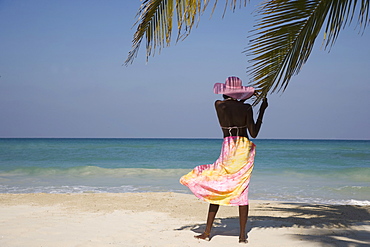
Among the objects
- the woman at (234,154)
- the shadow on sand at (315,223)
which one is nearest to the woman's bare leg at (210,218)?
the woman at (234,154)

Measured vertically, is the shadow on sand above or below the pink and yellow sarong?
below

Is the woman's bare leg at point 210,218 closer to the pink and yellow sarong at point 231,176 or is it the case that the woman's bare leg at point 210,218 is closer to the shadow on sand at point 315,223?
the pink and yellow sarong at point 231,176

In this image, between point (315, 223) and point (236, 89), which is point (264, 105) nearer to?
point (236, 89)

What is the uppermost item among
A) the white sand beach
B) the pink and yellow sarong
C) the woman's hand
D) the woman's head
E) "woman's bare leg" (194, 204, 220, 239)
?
the woman's head

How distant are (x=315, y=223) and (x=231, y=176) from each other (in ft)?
6.03

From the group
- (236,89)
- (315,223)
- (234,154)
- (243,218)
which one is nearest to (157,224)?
(243,218)

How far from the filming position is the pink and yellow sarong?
423cm

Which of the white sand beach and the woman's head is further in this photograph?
the white sand beach

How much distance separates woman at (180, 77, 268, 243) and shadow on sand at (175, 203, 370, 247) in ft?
1.98

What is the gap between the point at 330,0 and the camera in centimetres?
349

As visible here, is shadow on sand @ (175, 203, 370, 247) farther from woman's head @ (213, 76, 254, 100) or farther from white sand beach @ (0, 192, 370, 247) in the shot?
woman's head @ (213, 76, 254, 100)

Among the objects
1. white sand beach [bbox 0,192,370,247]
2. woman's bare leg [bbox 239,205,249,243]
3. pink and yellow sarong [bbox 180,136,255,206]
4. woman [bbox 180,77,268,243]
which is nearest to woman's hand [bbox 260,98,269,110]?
woman [bbox 180,77,268,243]

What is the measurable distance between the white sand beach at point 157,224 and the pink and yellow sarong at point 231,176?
46 cm

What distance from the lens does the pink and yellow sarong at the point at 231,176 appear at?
423cm
